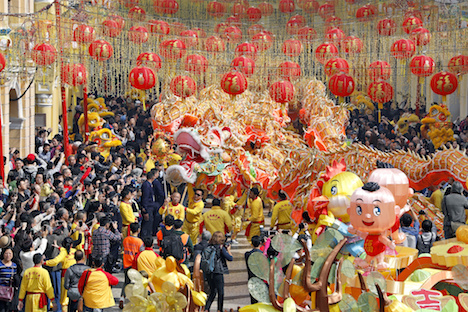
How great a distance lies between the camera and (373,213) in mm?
7023

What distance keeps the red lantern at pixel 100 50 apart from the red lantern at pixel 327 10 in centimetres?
1300

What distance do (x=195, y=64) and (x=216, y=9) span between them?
10802 mm

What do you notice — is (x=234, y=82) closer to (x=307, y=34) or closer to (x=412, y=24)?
(x=412, y=24)

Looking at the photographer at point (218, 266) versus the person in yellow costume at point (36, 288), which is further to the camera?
the photographer at point (218, 266)

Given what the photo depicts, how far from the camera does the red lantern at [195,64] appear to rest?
18.0 meters

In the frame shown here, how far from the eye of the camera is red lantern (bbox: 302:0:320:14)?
28672 millimetres

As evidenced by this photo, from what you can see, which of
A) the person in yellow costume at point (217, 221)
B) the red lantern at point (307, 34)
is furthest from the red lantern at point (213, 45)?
the person in yellow costume at point (217, 221)

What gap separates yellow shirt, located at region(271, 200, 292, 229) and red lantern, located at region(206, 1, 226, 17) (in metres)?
18.2

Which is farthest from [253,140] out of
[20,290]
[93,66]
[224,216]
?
[20,290]

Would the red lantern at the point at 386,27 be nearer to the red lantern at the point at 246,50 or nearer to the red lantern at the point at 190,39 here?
the red lantern at the point at 246,50

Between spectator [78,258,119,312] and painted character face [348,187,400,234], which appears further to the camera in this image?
spectator [78,258,119,312]

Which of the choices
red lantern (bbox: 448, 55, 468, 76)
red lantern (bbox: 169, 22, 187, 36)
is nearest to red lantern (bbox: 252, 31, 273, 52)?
red lantern (bbox: 169, 22, 187, 36)

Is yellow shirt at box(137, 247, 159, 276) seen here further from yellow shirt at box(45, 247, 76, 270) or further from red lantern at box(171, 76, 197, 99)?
red lantern at box(171, 76, 197, 99)

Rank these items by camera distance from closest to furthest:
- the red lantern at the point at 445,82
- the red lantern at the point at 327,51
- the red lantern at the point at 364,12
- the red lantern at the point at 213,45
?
the red lantern at the point at 445,82 → the red lantern at the point at 327,51 → the red lantern at the point at 213,45 → the red lantern at the point at 364,12
